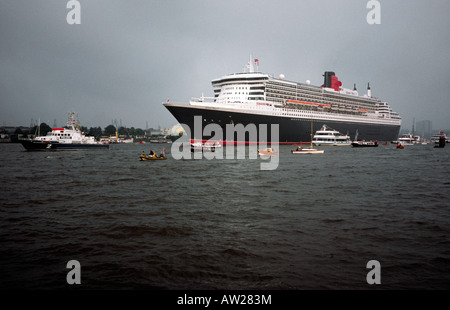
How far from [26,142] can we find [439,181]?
6178 centimetres

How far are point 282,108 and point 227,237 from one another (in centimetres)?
5798

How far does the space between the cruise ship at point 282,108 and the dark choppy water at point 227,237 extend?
37.9 m

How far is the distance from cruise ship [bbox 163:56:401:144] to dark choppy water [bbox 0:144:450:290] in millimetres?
37903

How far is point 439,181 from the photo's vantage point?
64.6ft

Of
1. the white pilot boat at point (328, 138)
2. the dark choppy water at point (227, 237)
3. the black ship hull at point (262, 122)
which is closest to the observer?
the dark choppy water at point (227, 237)

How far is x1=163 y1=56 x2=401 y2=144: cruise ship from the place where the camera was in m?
53.2

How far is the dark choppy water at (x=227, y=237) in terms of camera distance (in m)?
6.23

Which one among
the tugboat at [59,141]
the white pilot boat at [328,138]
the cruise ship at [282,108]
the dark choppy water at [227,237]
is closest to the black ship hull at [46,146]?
the tugboat at [59,141]

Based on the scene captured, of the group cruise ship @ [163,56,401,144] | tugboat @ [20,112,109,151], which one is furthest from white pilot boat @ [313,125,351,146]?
tugboat @ [20,112,109,151]

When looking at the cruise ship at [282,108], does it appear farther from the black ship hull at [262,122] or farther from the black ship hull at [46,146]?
the black ship hull at [46,146]

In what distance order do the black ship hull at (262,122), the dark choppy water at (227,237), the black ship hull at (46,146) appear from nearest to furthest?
1. the dark choppy water at (227,237)
2. the black ship hull at (262,122)
3. the black ship hull at (46,146)

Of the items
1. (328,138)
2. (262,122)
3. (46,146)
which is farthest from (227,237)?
(328,138)

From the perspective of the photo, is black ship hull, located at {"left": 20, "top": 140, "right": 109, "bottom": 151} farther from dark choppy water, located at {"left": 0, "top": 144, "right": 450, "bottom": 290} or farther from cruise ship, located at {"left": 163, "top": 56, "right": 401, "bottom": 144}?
dark choppy water, located at {"left": 0, "top": 144, "right": 450, "bottom": 290}
